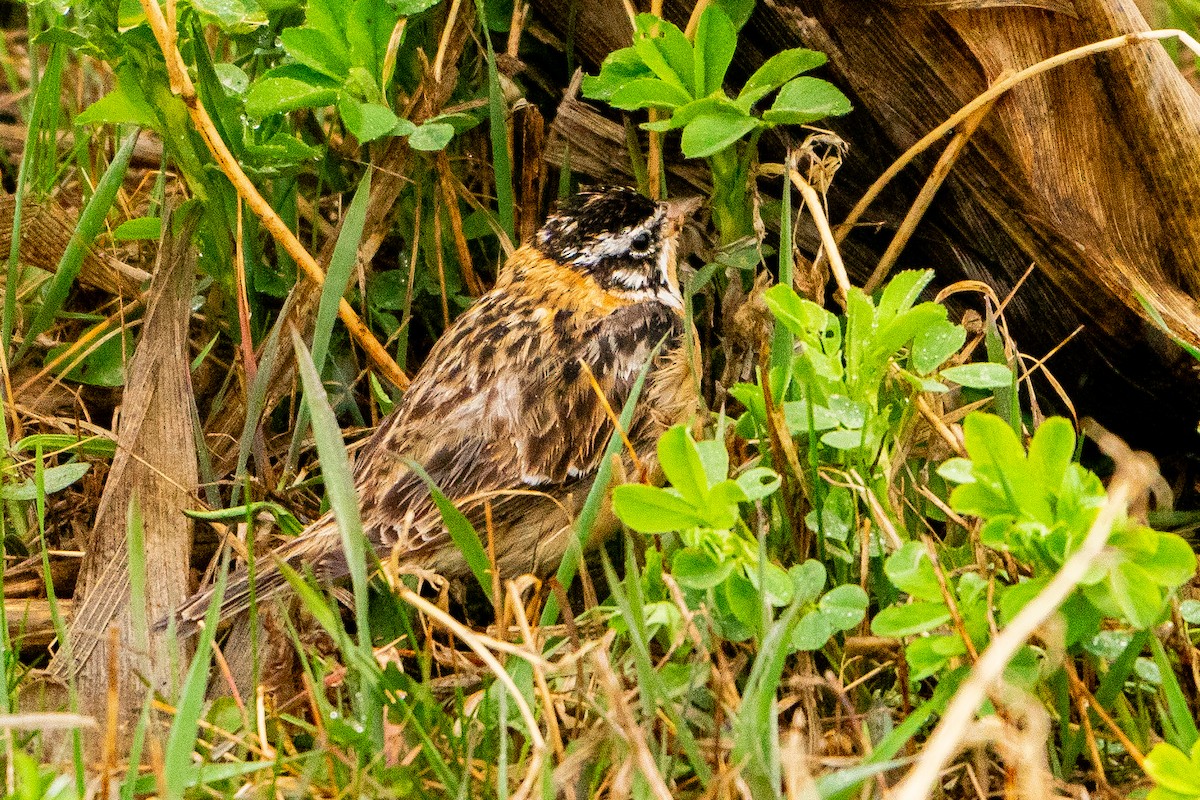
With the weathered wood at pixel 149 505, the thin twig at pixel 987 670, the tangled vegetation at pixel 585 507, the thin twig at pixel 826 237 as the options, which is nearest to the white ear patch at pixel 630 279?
the tangled vegetation at pixel 585 507

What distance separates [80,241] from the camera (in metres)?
4.32

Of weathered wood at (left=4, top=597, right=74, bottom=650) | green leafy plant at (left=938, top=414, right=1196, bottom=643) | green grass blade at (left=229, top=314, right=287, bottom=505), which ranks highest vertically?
green leafy plant at (left=938, top=414, right=1196, bottom=643)

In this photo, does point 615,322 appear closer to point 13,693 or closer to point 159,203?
→ point 159,203

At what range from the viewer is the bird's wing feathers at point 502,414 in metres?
3.95

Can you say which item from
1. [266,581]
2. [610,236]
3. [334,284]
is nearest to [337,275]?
[334,284]

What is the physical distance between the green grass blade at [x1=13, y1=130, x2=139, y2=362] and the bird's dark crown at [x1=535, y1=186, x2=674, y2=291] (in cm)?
136

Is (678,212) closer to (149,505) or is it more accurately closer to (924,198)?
(924,198)

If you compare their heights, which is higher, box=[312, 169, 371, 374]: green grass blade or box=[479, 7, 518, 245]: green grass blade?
box=[479, 7, 518, 245]: green grass blade

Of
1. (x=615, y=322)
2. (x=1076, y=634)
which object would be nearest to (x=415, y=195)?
(x=615, y=322)

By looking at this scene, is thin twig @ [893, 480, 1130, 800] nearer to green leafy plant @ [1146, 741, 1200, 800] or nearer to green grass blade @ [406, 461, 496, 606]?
green leafy plant @ [1146, 741, 1200, 800]

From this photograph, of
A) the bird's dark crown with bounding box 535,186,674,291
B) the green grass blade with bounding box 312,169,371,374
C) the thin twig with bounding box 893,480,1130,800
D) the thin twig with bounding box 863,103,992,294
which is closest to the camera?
the thin twig with bounding box 893,480,1130,800

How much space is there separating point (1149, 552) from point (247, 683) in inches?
90.4

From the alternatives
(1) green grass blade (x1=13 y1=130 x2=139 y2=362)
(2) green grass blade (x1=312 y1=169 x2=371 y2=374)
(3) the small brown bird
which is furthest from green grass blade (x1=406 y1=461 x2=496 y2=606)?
(1) green grass blade (x1=13 y1=130 x2=139 y2=362)

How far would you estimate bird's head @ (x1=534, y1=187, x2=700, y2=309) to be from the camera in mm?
4428
